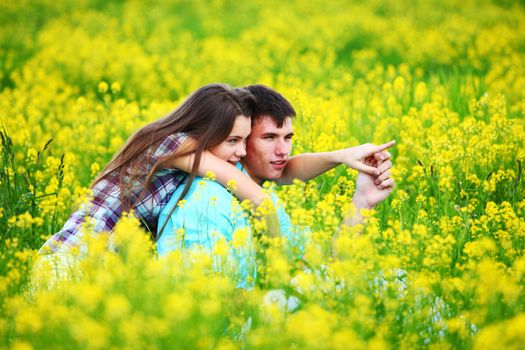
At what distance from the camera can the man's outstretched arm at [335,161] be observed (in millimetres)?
3857

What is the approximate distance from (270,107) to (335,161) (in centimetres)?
51

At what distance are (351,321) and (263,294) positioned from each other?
0.47 meters

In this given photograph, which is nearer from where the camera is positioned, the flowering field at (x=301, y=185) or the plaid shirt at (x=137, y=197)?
the flowering field at (x=301, y=185)

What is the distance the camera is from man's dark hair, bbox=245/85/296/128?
4137 mm

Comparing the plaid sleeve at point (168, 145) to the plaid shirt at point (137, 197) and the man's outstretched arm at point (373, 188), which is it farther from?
the man's outstretched arm at point (373, 188)

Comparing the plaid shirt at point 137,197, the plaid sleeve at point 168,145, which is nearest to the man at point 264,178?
the plaid shirt at point 137,197

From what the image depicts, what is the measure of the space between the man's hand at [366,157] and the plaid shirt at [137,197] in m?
0.94

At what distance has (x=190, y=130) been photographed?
3.97 metres

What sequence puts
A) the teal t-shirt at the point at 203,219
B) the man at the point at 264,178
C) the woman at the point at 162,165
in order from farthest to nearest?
1. the woman at the point at 162,165
2. the man at the point at 264,178
3. the teal t-shirt at the point at 203,219

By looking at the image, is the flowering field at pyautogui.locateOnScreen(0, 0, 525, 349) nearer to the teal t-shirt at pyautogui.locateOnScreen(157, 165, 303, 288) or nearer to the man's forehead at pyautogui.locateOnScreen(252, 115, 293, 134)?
the teal t-shirt at pyautogui.locateOnScreen(157, 165, 303, 288)

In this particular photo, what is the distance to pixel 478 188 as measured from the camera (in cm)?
446

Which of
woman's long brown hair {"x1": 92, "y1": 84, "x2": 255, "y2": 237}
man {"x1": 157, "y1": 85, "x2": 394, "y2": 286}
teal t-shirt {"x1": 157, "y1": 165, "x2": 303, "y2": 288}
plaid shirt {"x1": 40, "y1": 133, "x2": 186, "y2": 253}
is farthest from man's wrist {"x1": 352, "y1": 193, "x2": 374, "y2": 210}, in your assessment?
plaid shirt {"x1": 40, "y1": 133, "x2": 186, "y2": 253}

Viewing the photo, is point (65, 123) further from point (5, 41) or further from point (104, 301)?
point (104, 301)

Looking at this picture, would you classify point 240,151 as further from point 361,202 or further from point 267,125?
point 361,202
